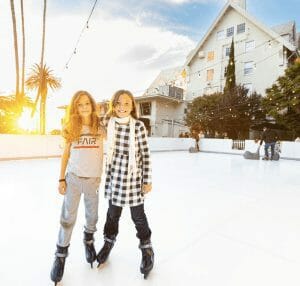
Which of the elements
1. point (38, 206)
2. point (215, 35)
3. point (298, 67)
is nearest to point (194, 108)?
point (298, 67)

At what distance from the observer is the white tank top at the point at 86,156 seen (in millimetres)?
1910

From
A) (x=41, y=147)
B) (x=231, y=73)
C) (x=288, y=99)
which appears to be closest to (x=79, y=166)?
(x=41, y=147)

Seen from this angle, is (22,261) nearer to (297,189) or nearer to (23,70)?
(297,189)

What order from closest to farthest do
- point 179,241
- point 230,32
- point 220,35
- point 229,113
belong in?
point 179,241 → point 229,113 → point 230,32 → point 220,35

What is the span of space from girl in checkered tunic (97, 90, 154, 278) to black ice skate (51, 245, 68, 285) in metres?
0.29

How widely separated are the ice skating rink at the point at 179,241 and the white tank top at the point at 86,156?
746 mm

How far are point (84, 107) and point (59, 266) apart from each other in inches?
44.8

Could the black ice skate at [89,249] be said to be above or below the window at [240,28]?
below

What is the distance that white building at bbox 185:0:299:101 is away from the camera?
20.8m

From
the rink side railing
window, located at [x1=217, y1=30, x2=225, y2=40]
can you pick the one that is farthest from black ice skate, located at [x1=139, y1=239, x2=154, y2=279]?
window, located at [x1=217, y1=30, x2=225, y2=40]

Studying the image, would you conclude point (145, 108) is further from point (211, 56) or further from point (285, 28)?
point (285, 28)

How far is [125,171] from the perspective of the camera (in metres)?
1.94

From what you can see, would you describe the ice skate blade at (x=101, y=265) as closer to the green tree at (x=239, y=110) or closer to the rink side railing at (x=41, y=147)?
the rink side railing at (x=41, y=147)

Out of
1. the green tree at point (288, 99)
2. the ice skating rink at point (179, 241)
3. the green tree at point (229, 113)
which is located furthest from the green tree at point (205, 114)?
the ice skating rink at point (179, 241)
